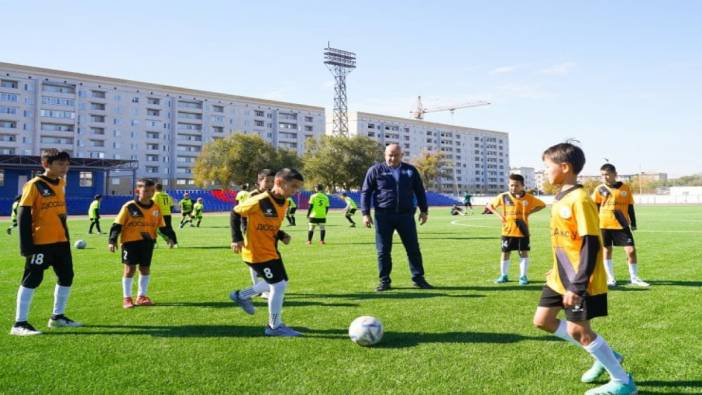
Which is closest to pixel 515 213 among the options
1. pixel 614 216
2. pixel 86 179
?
pixel 614 216

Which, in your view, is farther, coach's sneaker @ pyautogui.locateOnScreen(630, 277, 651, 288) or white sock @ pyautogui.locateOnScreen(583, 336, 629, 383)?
coach's sneaker @ pyautogui.locateOnScreen(630, 277, 651, 288)

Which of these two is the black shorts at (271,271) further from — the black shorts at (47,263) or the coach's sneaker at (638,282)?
the coach's sneaker at (638,282)

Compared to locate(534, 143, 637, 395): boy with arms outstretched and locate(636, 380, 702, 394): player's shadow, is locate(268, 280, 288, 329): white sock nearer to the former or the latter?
locate(534, 143, 637, 395): boy with arms outstretched

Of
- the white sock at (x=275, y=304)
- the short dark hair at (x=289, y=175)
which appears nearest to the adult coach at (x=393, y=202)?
the short dark hair at (x=289, y=175)

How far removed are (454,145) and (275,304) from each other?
14810 cm

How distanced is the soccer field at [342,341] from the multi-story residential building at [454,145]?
115 metres

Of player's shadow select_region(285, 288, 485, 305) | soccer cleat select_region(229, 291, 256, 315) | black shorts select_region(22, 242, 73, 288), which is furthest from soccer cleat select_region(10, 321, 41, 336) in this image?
player's shadow select_region(285, 288, 485, 305)

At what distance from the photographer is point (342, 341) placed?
216 inches

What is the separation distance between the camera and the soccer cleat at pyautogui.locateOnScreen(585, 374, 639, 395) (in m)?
3.85

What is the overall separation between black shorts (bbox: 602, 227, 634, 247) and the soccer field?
809 millimetres

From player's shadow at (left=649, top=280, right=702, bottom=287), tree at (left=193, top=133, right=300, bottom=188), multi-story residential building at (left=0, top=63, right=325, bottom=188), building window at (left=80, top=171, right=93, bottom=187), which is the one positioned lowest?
player's shadow at (left=649, top=280, right=702, bottom=287)

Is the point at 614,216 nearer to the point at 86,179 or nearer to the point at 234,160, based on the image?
the point at 234,160

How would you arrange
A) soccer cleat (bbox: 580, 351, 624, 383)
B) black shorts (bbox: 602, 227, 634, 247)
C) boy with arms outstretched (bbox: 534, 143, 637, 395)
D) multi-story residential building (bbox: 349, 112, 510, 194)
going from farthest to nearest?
1. multi-story residential building (bbox: 349, 112, 510, 194)
2. black shorts (bbox: 602, 227, 634, 247)
3. soccer cleat (bbox: 580, 351, 624, 383)
4. boy with arms outstretched (bbox: 534, 143, 637, 395)

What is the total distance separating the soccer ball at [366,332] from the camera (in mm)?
5211
